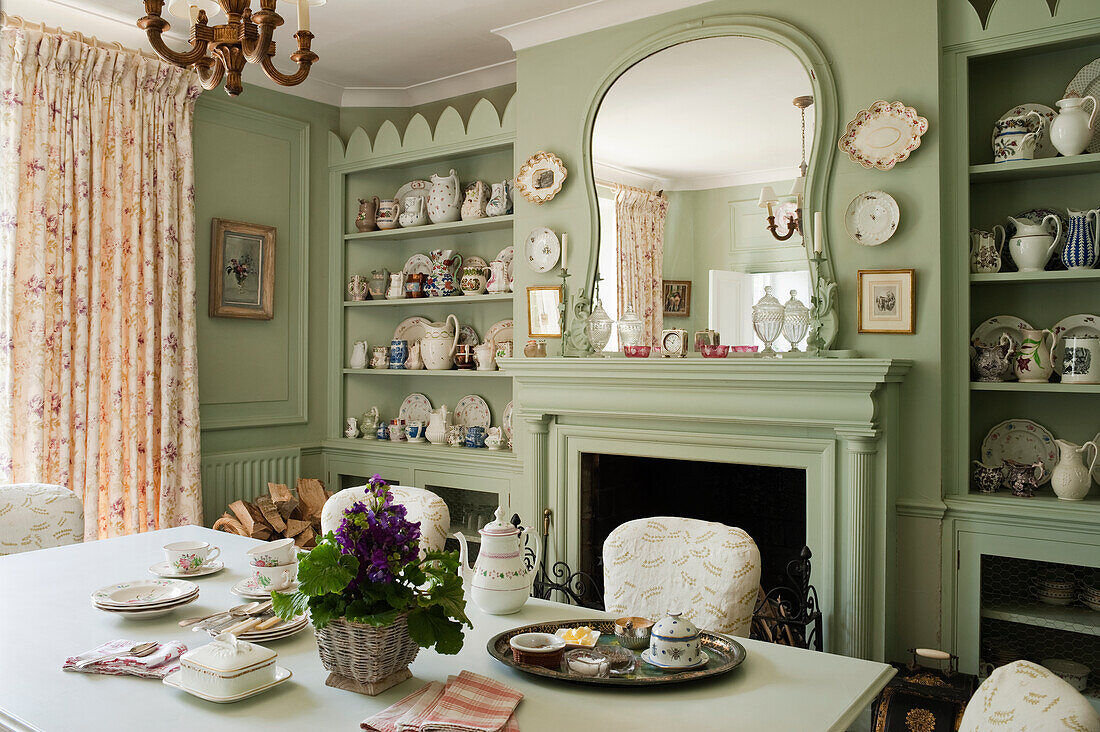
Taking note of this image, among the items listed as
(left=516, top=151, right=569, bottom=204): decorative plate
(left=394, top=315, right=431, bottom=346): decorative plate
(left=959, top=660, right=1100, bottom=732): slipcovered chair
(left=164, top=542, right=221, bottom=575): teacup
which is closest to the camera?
(left=959, top=660, right=1100, bottom=732): slipcovered chair

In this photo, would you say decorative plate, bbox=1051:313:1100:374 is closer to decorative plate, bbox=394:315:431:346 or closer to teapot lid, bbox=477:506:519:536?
teapot lid, bbox=477:506:519:536

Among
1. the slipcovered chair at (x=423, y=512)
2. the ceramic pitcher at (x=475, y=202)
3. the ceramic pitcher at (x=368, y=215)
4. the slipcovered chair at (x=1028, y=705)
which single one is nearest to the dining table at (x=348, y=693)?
the slipcovered chair at (x=1028, y=705)

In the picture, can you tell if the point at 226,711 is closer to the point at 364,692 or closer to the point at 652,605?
the point at 364,692

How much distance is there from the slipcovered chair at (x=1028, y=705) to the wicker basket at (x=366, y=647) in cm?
90

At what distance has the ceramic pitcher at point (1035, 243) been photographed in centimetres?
271

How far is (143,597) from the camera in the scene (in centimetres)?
187

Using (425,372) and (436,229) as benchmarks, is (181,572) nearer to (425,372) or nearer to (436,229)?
(425,372)

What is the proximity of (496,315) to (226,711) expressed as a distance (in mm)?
3057

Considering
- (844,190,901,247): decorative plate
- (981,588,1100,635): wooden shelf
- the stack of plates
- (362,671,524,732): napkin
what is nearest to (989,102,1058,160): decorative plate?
(844,190,901,247): decorative plate

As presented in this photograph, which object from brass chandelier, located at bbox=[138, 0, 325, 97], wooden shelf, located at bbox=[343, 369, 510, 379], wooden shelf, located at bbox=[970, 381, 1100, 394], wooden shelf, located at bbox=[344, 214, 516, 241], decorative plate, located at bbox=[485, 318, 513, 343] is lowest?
wooden shelf, located at bbox=[970, 381, 1100, 394]

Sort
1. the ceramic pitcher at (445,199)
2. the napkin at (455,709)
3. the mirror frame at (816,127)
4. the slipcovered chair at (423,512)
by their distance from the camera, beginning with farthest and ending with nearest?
the ceramic pitcher at (445,199)
the mirror frame at (816,127)
the slipcovered chair at (423,512)
the napkin at (455,709)

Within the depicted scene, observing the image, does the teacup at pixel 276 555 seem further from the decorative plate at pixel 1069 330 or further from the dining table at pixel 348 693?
the decorative plate at pixel 1069 330

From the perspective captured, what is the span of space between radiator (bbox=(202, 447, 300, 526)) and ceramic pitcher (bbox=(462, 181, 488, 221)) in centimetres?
156

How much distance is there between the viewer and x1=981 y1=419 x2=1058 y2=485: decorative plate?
2820mm
